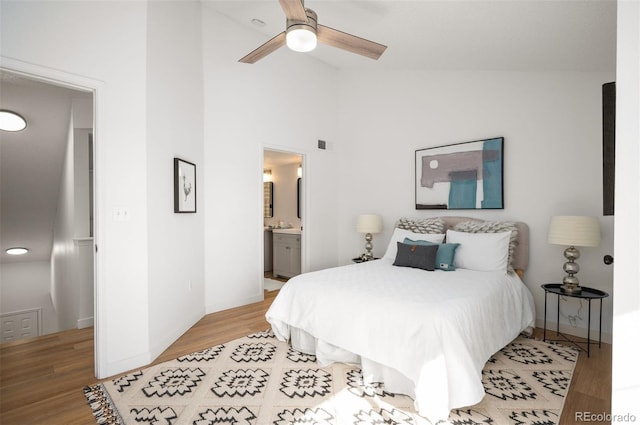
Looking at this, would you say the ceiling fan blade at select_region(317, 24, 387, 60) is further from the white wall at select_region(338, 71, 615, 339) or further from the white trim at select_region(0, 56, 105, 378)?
the white wall at select_region(338, 71, 615, 339)

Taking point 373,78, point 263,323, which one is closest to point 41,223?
point 263,323

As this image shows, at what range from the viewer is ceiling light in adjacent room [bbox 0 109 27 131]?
312 cm

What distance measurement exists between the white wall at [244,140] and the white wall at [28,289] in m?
4.05

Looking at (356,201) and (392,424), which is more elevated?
(356,201)

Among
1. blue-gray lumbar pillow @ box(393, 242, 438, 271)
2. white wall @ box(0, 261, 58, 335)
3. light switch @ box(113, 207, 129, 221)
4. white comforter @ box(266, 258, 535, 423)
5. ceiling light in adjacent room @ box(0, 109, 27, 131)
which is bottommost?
white wall @ box(0, 261, 58, 335)

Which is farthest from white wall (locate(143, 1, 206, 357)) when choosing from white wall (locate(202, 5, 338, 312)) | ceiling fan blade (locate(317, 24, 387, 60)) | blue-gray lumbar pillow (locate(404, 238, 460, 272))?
blue-gray lumbar pillow (locate(404, 238, 460, 272))

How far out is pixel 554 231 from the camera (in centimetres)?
286

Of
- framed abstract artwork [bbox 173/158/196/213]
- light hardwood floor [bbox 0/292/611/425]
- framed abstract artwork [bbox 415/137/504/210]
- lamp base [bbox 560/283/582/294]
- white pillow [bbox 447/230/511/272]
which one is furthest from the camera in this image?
framed abstract artwork [bbox 415/137/504/210]

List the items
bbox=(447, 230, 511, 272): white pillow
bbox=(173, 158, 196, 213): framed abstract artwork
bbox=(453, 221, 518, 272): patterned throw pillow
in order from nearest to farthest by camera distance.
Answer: bbox=(173, 158, 196, 213): framed abstract artwork < bbox=(447, 230, 511, 272): white pillow < bbox=(453, 221, 518, 272): patterned throw pillow

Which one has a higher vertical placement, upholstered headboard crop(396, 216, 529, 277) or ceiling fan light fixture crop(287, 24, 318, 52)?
ceiling fan light fixture crop(287, 24, 318, 52)

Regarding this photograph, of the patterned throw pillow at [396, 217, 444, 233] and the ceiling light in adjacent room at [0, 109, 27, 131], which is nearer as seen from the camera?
the ceiling light in adjacent room at [0, 109, 27, 131]

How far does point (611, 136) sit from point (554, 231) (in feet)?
4.35

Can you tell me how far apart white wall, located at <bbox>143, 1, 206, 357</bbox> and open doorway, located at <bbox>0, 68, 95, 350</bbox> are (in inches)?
23.6

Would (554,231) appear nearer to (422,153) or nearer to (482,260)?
(482,260)
